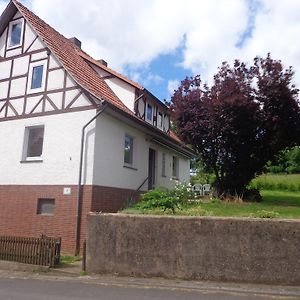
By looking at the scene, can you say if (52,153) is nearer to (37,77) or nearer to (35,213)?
(35,213)

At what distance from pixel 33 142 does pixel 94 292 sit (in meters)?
8.92

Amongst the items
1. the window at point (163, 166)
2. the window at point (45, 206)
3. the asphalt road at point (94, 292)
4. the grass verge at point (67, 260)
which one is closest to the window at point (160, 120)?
the window at point (163, 166)

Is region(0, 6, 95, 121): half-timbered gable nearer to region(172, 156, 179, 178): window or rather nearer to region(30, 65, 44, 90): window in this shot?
region(30, 65, 44, 90): window

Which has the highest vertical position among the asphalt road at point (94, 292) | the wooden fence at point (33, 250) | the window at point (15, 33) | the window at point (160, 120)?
the window at point (15, 33)

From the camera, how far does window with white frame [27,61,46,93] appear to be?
16.6m

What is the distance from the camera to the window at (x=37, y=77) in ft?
54.9

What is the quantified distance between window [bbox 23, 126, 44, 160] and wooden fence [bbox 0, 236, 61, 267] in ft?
14.0

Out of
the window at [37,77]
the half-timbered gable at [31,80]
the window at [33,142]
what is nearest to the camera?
the half-timbered gable at [31,80]

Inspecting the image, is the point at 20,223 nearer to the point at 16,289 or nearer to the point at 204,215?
the point at 16,289

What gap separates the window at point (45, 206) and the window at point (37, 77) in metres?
4.63

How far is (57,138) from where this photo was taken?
15.6 m

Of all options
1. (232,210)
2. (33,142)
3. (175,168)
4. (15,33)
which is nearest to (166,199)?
(232,210)

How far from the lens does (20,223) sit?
15.8 metres

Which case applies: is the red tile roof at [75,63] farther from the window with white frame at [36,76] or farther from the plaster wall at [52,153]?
the plaster wall at [52,153]
